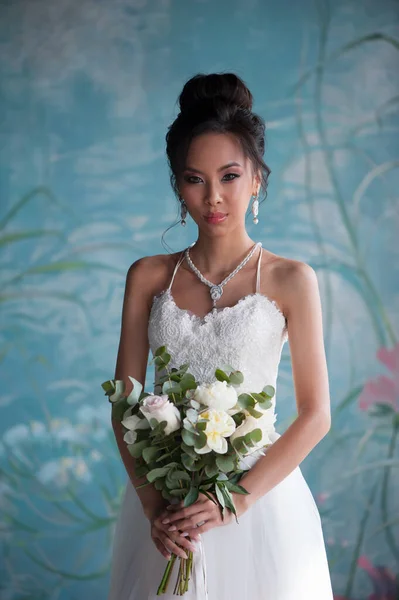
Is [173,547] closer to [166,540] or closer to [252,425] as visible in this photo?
[166,540]

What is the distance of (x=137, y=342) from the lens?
231 centimetres

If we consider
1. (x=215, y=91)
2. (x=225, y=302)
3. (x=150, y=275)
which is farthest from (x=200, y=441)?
(x=215, y=91)

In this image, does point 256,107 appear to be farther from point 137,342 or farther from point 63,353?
point 137,342

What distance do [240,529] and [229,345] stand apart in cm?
51

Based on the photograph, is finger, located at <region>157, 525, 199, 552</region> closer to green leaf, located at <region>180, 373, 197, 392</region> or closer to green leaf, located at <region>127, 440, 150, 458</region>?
green leaf, located at <region>127, 440, 150, 458</region>

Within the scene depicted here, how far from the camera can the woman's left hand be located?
1.87 meters

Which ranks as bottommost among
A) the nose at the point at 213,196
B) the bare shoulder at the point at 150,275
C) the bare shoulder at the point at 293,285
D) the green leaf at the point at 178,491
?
the green leaf at the point at 178,491

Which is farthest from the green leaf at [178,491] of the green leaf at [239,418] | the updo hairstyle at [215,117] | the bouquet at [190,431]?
the updo hairstyle at [215,117]

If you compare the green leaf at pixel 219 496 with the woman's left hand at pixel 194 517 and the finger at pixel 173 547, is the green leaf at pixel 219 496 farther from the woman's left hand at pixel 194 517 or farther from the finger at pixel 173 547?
the finger at pixel 173 547

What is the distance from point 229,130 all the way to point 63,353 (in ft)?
6.64

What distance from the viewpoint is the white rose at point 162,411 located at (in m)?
1.74

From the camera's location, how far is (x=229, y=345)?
220cm

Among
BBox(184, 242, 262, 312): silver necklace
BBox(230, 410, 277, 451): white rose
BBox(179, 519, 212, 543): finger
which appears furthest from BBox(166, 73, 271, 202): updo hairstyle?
BBox(179, 519, 212, 543): finger

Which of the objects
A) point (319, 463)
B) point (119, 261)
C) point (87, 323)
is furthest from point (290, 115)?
point (319, 463)
